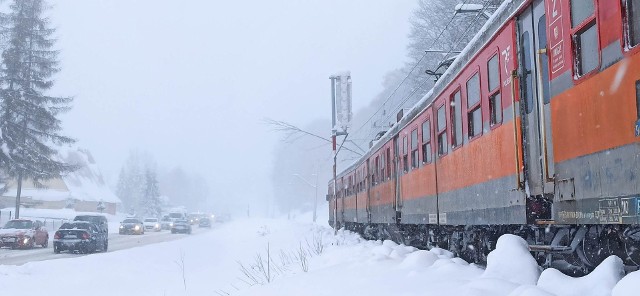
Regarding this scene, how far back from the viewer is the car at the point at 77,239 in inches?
974

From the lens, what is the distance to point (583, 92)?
5.43 metres

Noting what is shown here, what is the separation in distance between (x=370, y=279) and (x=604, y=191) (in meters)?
2.77

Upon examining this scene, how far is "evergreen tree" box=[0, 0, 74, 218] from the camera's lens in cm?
3719

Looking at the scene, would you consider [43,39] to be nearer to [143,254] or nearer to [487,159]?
[143,254]

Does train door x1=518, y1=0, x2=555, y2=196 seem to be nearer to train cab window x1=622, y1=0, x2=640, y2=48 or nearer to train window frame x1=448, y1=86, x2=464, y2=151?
train cab window x1=622, y1=0, x2=640, y2=48

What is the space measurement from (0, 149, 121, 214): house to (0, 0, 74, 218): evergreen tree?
18.7 m

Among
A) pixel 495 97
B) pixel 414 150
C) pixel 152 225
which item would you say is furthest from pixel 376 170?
pixel 152 225

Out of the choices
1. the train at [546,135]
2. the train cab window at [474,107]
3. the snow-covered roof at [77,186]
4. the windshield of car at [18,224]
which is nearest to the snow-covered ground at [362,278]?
the train at [546,135]

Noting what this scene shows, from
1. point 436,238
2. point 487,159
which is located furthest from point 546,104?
point 436,238

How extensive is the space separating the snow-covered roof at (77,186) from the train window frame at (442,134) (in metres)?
53.2

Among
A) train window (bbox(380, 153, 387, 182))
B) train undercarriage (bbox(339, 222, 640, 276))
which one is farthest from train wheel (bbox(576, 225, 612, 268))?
train window (bbox(380, 153, 387, 182))

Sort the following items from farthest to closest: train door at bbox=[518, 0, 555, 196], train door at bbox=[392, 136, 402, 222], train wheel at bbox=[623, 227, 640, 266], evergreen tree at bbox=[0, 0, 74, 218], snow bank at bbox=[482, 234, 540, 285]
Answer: evergreen tree at bbox=[0, 0, 74, 218], train door at bbox=[392, 136, 402, 222], train door at bbox=[518, 0, 555, 196], snow bank at bbox=[482, 234, 540, 285], train wheel at bbox=[623, 227, 640, 266]

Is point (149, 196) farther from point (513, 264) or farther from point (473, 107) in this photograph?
point (513, 264)

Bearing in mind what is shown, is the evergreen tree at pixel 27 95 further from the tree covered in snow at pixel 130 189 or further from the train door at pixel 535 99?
the tree covered in snow at pixel 130 189
